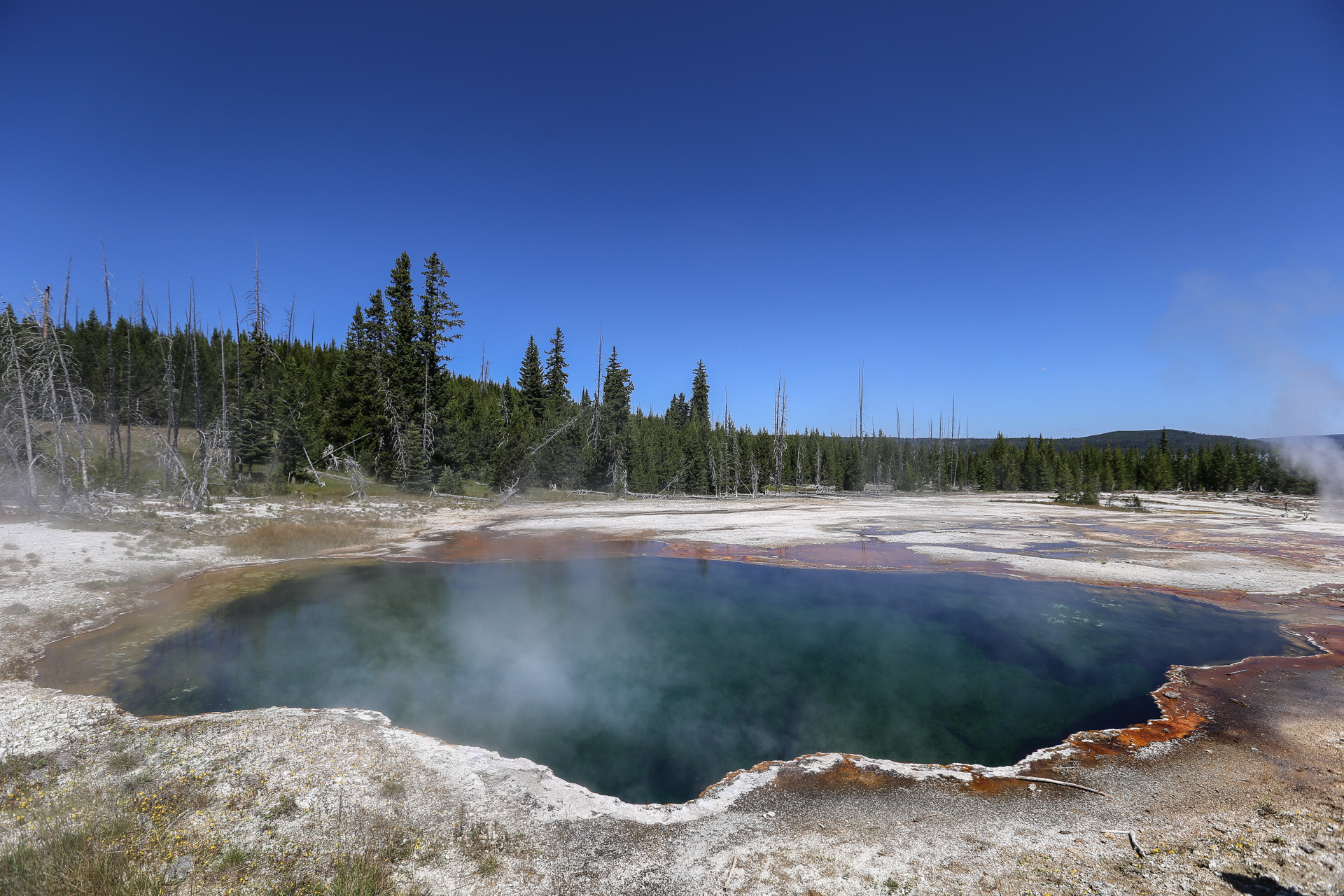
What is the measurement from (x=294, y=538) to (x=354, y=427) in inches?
846

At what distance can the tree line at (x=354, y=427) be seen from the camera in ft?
69.7

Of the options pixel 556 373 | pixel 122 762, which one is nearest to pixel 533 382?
pixel 556 373

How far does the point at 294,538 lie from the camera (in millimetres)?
19547

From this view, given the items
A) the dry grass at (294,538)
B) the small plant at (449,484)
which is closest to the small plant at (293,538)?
the dry grass at (294,538)

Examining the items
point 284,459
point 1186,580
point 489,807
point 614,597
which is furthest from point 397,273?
point 1186,580

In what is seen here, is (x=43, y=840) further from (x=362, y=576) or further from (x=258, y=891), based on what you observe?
(x=362, y=576)

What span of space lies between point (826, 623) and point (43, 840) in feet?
38.6

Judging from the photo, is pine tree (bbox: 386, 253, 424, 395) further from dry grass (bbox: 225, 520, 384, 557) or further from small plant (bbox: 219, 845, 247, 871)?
small plant (bbox: 219, 845, 247, 871)

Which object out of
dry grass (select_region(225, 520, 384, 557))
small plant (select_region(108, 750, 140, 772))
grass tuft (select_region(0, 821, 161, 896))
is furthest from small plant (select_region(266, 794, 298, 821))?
dry grass (select_region(225, 520, 384, 557))

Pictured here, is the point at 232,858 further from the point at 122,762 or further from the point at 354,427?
the point at 354,427

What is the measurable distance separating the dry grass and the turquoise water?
425cm

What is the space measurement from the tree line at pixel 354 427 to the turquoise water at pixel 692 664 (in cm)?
1532

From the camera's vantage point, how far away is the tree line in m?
21.2

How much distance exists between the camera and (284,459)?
33.4 m
